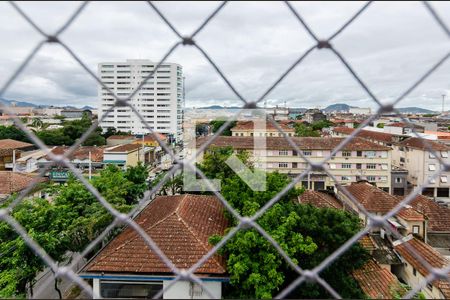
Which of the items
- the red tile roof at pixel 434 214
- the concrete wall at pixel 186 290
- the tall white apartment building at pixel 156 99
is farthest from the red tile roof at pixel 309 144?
the concrete wall at pixel 186 290

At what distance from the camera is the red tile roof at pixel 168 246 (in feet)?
9.54

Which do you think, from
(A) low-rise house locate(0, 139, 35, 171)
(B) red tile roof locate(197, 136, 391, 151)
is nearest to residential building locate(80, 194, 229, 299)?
(B) red tile roof locate(197, 136, 391, 151)

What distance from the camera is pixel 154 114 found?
1564cm

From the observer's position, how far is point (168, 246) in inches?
122

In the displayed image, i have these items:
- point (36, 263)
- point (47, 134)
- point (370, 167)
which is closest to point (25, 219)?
point (36, 263)

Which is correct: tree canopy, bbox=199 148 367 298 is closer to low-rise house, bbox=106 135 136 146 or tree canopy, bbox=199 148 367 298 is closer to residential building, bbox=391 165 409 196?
residential building, bbox=391 165 409 196

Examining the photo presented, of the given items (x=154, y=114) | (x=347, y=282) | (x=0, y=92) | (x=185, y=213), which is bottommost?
(x=347, y=282)

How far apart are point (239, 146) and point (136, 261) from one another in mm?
7337

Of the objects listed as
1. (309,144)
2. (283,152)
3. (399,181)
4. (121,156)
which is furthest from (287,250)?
(399,181)

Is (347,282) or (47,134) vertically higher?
(47,134)

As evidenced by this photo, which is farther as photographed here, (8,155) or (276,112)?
(8,155)

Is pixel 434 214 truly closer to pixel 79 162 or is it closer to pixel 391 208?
pixel 391 208

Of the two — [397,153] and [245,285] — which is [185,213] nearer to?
[245,285]

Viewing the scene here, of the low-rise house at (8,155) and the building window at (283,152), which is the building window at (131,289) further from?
the low-rise house at (8,155)
